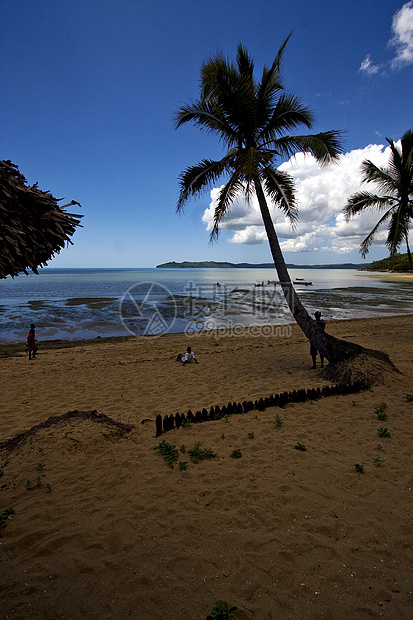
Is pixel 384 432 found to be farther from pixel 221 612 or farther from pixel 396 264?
pixel 396 264

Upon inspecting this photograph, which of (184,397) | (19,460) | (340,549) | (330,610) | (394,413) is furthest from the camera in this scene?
(184,397)

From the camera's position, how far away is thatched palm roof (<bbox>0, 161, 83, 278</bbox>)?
7.24 ft

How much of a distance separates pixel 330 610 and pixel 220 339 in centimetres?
1337

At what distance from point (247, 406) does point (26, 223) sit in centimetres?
504

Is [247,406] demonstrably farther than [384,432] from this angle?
Yes

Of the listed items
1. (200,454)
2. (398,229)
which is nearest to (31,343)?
(200,454)

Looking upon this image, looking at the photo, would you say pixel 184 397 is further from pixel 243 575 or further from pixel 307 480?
pixel 243 575

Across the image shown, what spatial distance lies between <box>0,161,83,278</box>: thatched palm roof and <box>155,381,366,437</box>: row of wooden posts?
353 centimetres

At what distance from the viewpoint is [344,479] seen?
12.3ft

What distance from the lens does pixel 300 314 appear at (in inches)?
365

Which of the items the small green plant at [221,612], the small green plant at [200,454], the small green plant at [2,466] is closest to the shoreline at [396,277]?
the small green plant at [200,454]

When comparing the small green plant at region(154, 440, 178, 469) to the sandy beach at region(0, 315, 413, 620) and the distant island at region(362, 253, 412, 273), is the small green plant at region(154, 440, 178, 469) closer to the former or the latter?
the sandy beach at region(0, 315, 413, 620)

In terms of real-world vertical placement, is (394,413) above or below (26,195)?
below

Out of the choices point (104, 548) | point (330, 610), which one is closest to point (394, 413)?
point (330, 610)
